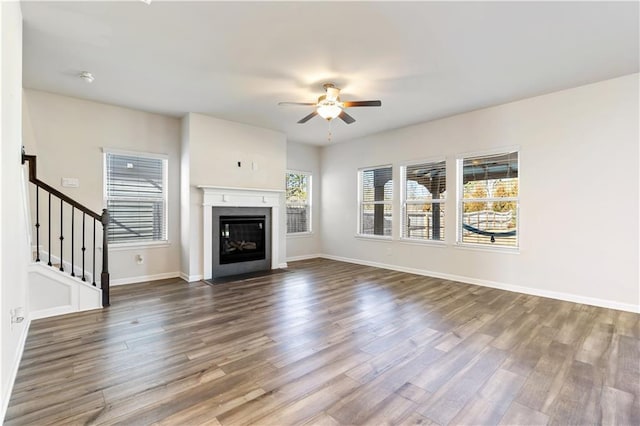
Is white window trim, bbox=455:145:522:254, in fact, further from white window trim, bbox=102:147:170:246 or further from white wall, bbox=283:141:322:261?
white window trim, bbox=102:147:170:246

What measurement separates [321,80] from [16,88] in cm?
293

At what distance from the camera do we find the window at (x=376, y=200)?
6398 millimetres

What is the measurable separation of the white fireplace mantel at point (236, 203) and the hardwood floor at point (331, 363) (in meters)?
1.31

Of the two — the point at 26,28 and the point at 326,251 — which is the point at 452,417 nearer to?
the point at 26,28

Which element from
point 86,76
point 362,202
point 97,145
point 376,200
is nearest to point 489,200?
point 376,200

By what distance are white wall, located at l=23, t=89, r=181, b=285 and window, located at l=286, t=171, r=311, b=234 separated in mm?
2578

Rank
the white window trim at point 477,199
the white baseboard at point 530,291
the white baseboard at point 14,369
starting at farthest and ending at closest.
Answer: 1. the white window trim at point 477,199
2. the white baseboard at point 530,291
3. the white baseboard at point 14,369

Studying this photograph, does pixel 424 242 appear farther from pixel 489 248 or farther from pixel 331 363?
pixel 331 363

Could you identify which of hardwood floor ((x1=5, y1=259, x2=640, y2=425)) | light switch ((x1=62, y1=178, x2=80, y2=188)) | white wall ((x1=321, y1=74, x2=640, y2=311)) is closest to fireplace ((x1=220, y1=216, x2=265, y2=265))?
hardwood floor ((x1=5, y1=259, x2=640, y2=425))

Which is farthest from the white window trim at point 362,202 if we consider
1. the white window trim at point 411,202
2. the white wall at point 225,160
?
the white wall at point 225,160

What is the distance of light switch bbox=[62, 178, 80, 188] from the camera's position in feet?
14.5

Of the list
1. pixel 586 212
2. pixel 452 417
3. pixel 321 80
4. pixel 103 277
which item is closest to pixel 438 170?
pixel 586 212

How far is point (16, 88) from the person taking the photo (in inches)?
95.3

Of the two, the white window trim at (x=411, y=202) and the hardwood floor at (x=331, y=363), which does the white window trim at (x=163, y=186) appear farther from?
the white window trim at (x=411, y=202)
